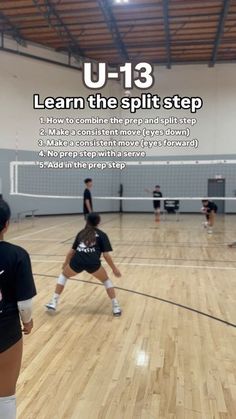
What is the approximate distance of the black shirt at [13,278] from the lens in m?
2.04

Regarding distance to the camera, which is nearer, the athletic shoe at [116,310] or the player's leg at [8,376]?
the player's leg at [8,376]

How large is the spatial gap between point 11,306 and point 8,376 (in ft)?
1.20

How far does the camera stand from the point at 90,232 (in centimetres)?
Result: 511

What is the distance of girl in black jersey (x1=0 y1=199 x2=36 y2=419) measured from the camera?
206 centimetres

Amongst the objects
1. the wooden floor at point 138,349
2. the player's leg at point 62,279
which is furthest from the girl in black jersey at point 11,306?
the player's leg at point 62,279

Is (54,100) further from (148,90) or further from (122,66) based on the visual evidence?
(148,90)

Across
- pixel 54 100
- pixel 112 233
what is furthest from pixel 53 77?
pixel 112 233

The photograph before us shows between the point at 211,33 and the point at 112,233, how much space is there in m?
9.95

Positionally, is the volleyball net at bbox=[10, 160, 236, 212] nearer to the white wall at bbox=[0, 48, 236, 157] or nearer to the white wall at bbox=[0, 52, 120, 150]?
the white wall at bbox=[0, 48, 236, 157]

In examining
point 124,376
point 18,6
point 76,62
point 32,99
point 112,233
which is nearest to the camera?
point 124,376

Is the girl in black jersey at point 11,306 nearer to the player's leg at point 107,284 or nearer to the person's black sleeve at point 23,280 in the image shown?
the person's black sleeve at point 23,280

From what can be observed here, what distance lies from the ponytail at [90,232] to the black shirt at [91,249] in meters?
0.04

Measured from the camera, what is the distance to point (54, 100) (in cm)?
2017

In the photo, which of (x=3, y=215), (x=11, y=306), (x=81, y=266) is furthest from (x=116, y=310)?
(x=3, y=215)
